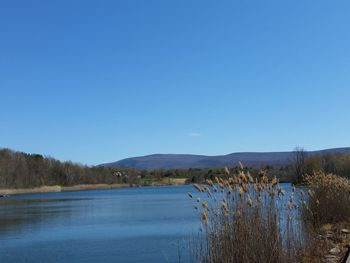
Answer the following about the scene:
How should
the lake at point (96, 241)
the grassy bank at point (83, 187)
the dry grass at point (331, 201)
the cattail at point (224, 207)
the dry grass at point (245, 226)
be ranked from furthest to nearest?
the grassy bank at point (83, 187) < the lake at point (96, 241) < the dry grass at point (331, 201) < the dry grass at point (245, 226) < the cattail at point (224, 207)

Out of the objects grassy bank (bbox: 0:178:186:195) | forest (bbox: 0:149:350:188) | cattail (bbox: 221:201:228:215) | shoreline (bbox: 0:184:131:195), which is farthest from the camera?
grassy bank (bbox: 0:178:186:195)

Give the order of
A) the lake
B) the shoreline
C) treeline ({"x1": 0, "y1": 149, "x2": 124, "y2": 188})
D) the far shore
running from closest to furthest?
the lake
the shoreline
the far shore
treeline ({"x1": 0, "y1": 149, "x2": 124, "y2": 188})

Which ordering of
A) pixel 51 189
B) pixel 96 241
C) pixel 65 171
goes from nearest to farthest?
pixel 96 241, pixel 51 189, pixel 65 171

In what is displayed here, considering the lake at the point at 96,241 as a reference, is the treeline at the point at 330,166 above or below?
above

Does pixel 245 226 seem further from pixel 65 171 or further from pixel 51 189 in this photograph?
pixel 65 171

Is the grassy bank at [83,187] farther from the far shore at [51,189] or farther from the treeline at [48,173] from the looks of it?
the treeline at [48,173]

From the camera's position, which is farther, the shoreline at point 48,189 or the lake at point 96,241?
the shoreline at point 48,189

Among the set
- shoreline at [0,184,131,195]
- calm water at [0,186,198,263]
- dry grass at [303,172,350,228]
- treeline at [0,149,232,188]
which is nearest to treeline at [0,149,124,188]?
treeline at [0,149,232,188]

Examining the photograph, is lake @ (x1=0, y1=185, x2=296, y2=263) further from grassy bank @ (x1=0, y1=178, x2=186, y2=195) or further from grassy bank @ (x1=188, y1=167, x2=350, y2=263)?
grassy bank @ (x1=0, y1=178, x2=186, y2=195)

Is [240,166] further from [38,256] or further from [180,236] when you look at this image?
[180,236]

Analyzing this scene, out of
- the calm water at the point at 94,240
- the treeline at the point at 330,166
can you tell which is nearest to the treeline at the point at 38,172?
the treeline at the point at 330,166

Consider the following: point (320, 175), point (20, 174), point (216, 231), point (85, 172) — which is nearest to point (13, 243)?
point (320, 175)

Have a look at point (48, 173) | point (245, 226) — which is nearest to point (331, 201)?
point (245, 226)

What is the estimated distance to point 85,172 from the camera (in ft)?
432
